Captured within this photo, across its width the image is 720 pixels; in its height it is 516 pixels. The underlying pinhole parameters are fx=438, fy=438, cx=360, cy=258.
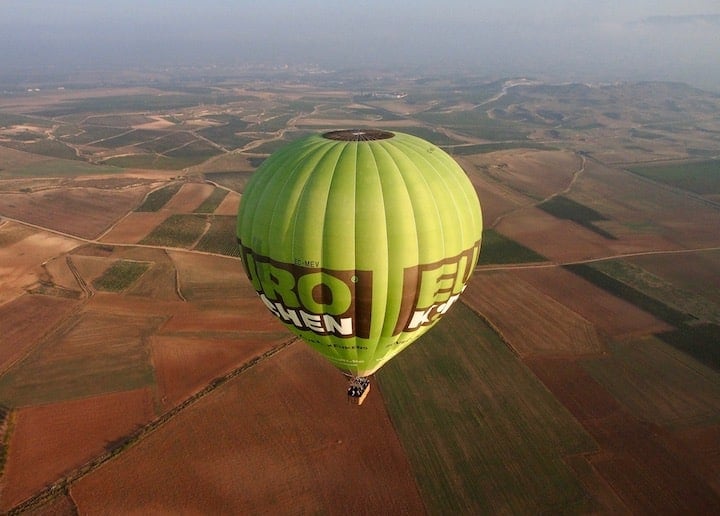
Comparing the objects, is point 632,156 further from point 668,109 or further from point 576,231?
point 668,109

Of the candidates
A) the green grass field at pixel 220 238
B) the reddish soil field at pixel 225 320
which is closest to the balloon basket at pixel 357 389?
the reddish soil field at pixel 225 320

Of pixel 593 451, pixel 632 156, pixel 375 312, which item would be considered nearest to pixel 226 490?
pixel 375 312

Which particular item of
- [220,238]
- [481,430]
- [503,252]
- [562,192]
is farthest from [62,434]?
[562,192]

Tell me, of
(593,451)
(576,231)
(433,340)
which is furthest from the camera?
(576,231)

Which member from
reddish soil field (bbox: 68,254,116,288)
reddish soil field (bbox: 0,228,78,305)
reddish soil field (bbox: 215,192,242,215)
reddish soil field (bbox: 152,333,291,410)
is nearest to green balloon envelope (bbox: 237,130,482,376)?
reddish soil field (bbox: 152,333,291,410)

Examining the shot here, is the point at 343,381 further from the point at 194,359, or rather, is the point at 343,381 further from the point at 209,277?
the point at 209,277

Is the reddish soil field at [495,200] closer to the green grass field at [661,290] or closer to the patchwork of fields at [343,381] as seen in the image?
the patchwork of fields at [343,381]
